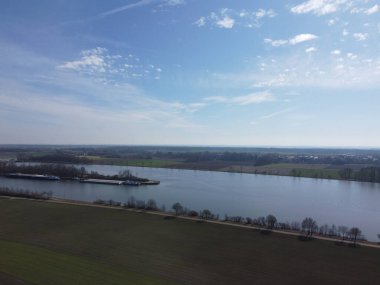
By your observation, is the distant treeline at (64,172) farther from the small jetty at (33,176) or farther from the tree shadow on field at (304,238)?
the tree shadow on field at (304,238)

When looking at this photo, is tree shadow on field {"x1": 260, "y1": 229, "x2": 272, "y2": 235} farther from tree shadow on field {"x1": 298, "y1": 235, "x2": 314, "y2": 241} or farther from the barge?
the barge

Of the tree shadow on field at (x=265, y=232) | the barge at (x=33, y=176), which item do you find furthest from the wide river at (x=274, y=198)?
the tree shadow on field at (x=265, y=232)

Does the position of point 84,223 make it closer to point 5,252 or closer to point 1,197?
point 5,252

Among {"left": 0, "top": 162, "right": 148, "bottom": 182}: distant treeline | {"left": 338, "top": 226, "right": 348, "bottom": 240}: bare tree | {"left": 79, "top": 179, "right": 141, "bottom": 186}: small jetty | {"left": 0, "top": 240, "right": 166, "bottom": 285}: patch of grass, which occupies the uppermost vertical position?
{"left": 0, "top": 162, "right": 148, "bottom": 182}: distant treeline

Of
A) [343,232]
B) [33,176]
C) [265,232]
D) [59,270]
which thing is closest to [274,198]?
[343,232]

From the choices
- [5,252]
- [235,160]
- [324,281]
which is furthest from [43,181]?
[235,160]

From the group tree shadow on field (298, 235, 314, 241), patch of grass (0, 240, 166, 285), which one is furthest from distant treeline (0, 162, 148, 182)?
patch of grass (0, 240, 166, 285)
